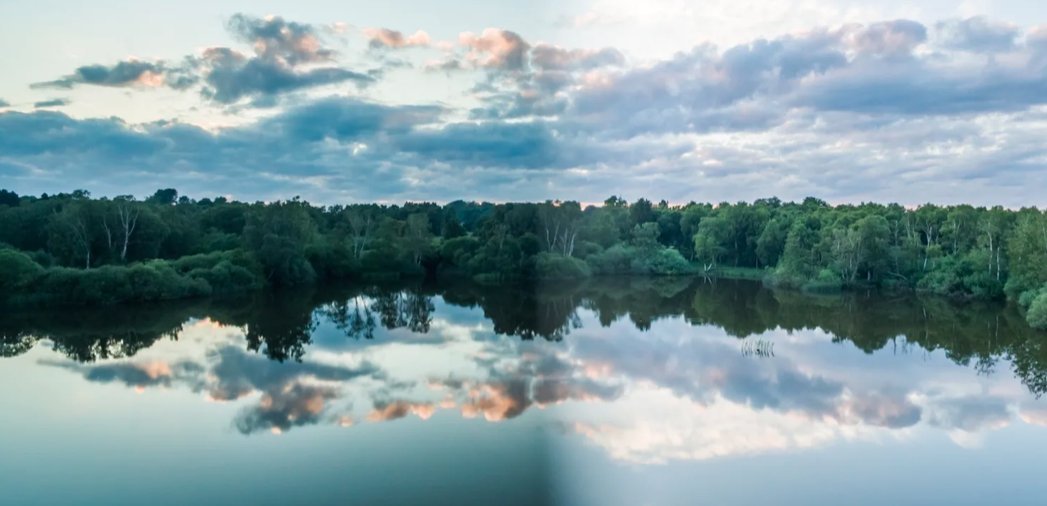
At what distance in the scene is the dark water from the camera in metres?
6.48

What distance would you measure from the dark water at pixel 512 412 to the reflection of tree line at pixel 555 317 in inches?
5.3

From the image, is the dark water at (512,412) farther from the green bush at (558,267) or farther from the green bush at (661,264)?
the green bush at (661,264)

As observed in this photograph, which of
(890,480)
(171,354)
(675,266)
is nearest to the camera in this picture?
(890,480)

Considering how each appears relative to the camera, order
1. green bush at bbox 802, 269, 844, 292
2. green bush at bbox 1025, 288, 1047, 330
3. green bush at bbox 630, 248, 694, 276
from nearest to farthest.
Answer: green bush at bbox 1025, 288, 1047, 330 < green bush at bbox 802, 269, 844, 292 < green bush at bbox 630, 248, 694, 276

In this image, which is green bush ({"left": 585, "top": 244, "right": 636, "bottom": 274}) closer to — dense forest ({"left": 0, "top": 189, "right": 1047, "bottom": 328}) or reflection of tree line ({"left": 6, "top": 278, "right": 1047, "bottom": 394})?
dense forest ({"left": 0, "top": 189, "right": 1047, "bottom": 328})

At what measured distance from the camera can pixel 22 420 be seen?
28.6ft

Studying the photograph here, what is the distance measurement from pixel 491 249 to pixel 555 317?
34.5 feet

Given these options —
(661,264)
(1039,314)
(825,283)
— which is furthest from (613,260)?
Result: (1039,314)

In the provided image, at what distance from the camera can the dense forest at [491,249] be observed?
65.7 feet

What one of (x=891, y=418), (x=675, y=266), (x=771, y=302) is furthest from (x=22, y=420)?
(x=675, y=266)

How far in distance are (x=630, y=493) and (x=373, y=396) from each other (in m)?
5.08

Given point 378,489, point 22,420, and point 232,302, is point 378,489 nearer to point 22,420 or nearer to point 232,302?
point 22,420

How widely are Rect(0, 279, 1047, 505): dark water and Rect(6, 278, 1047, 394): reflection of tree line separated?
135mm

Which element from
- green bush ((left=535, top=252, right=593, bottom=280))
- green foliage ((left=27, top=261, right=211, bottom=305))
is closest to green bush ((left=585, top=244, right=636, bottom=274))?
green bush ((left=535, top=252, right=593, bottom=280))
